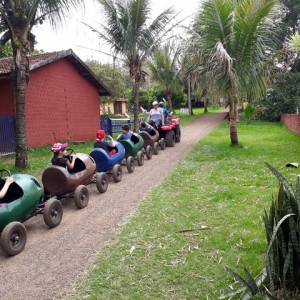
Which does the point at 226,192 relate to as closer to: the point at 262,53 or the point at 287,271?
the point at 287,271

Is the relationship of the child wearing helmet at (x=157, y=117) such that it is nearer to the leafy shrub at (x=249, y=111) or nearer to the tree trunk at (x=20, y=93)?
the tree trunk at (x=20, y=93)

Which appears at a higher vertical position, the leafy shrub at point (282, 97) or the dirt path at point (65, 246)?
the leafy shrub at point (282, 97)

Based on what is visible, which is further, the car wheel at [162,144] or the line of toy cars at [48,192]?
the car wheel at [162,144]

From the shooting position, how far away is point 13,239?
4.50m

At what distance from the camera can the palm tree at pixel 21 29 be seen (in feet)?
29.9

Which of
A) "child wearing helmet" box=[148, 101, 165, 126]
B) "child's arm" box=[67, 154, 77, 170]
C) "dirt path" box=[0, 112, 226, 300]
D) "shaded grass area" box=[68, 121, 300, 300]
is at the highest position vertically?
"child wearing helmet" box=[148, 101, 165, 126]

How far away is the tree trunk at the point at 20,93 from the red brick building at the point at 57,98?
12.8 ft

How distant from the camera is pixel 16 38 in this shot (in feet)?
30.3

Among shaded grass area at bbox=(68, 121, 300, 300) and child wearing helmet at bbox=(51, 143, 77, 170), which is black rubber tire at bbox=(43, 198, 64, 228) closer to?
child wearing helmet at bbox=(51, 143, 77, 170)

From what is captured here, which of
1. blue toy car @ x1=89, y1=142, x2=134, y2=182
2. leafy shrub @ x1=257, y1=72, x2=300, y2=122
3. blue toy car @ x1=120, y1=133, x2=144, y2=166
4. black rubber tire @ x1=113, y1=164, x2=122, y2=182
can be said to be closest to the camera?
blue toy car @ x1=89, y1=142, x2=134, y2=182

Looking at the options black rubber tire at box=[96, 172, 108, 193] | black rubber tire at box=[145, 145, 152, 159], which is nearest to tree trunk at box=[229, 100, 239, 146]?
black rubber tire at box=[145, 145, 152, 159]

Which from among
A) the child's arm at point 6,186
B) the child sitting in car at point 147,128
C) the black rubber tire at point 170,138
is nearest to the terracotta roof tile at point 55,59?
the child sitting in car at point 147,128

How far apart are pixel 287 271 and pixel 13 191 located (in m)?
3.99

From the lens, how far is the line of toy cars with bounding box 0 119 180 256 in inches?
178
